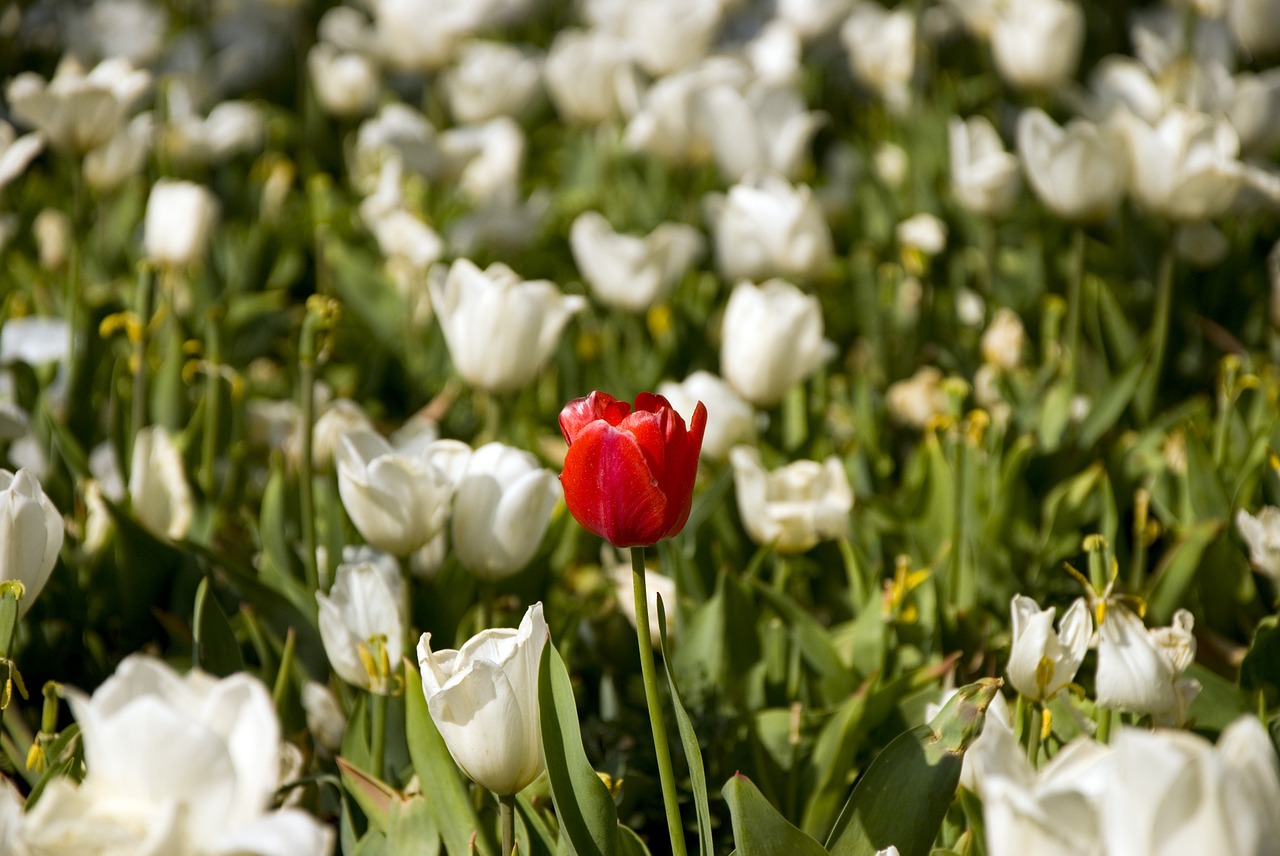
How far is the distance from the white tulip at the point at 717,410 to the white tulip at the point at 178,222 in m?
0.97

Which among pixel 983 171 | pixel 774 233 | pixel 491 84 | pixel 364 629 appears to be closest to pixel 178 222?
pixel 774 233

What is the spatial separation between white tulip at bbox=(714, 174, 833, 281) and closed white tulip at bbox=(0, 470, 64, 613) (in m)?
1.40

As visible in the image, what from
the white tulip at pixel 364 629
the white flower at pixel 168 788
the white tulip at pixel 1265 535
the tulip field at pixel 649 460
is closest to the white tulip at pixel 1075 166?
the tulip field at pixel 649 460

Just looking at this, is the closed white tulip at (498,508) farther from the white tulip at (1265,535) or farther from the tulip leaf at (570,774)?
the white tulip at (1265,535)

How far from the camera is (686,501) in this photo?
1.00 meters

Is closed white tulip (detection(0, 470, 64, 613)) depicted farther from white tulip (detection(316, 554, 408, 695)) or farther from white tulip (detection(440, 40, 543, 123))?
white tulip (detection(440, 40, 543, 123))

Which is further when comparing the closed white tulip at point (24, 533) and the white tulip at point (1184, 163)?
the white tulip at point (1184, 163)

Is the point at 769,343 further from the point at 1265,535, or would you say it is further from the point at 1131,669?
the point at 1131,669

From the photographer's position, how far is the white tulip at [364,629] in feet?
4.17

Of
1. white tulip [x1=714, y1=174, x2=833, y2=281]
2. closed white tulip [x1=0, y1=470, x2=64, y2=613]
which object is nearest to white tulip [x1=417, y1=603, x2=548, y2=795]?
closed white tulip [x1=0, y1=470, x2=64, y2=613]

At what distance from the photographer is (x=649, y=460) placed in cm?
97

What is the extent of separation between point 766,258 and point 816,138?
158 cm

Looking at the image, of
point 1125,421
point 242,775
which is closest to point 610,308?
point 1125,421

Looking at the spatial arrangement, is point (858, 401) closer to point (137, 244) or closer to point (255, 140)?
point (137, 244)
